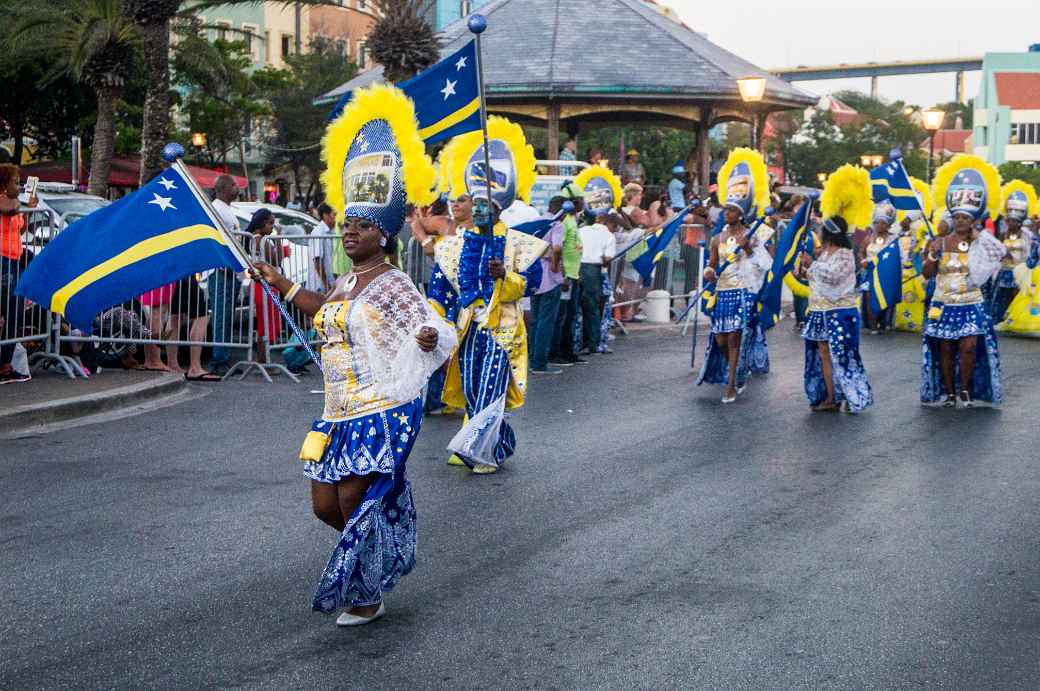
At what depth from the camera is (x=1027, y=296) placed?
20.4 metres

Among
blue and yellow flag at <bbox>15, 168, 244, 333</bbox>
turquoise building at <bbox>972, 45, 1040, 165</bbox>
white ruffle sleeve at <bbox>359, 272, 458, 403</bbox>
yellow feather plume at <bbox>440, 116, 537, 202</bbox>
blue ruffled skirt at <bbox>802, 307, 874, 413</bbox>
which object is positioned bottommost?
blue ruffled skirt at <bbox>802, 307, 874, 413</bbox>

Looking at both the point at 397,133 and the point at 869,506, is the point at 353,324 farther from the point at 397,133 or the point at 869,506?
the point at 869,506

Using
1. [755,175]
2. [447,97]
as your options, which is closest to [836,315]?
[755,175]

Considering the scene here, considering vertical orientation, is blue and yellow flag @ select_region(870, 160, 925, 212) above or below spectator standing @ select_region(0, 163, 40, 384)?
above

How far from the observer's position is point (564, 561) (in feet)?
22.5

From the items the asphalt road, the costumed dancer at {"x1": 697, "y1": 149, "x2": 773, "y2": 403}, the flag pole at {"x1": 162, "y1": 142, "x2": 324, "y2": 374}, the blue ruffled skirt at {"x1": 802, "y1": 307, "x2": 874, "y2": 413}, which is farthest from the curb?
the blue ruffled skirt at {"x1": 802, "y1": 307, "x2": 874, "y2": 413}

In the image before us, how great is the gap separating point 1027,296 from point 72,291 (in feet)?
50.6

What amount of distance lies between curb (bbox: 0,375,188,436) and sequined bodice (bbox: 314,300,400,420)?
213 inches

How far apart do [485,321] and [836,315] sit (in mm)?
3894

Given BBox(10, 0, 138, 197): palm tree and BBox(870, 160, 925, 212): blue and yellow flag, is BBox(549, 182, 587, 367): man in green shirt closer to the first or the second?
BBox(870, 160, 925, 212): blue and yellow flag

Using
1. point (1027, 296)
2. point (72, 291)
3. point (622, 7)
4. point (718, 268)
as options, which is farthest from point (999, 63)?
point (72, 291)

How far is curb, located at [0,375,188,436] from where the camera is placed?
10.6 meters

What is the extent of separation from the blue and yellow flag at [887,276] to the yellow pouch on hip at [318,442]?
15164mm

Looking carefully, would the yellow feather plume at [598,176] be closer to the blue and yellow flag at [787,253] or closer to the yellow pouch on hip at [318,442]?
the blue and yellow flag at [787,253]
